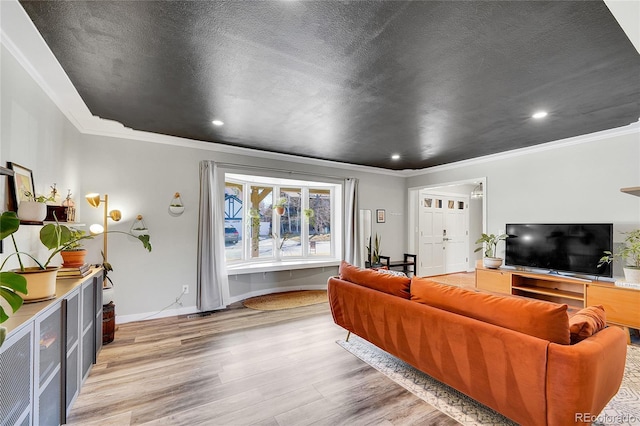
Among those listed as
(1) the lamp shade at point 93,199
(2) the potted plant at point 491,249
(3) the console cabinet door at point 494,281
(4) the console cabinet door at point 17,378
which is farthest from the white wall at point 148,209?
(3) the console cabinet door at point 494,281

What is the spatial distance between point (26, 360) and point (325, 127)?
3.12m

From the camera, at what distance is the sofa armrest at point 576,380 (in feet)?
4.83

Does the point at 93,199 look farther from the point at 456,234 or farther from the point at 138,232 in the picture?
the point at 456,234

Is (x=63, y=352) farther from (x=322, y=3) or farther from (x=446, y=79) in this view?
(x=446, y=79)

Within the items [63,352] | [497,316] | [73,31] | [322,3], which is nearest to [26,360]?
[63,352]

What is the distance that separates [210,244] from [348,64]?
3115 millimetres

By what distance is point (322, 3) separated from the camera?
1.53 meters

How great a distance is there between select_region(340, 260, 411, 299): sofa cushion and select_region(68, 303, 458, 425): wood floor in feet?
2.36

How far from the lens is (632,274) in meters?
3.22

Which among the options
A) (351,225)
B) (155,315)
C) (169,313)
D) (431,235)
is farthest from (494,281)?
(155,315)

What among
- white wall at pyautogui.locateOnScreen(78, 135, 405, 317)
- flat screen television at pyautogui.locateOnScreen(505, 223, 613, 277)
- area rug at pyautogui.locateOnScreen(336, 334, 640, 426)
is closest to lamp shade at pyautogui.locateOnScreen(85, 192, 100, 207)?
white wall at pyautogui.locateOnScreen(78, 135, 405, 317)

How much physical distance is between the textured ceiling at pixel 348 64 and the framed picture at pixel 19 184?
83 centimetres

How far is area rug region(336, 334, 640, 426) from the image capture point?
1961mm

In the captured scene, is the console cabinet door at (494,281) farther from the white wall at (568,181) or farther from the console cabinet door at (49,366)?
the console cabinet door at (49,366)
